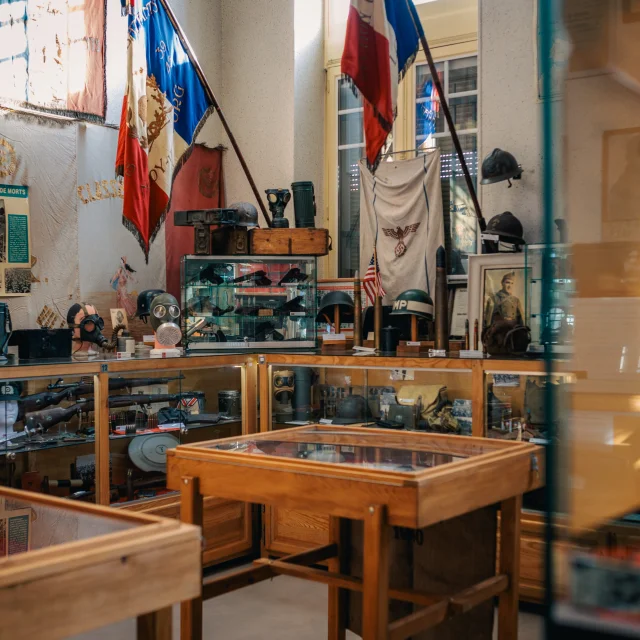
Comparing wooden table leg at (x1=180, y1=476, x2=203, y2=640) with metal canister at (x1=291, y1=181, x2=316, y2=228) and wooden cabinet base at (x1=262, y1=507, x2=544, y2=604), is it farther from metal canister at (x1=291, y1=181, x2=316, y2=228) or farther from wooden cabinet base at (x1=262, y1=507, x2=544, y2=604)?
metal canister at (x1=291, y1=181, x2=316, y2=228)

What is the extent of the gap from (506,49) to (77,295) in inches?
126

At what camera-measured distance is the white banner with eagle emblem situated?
5961mm

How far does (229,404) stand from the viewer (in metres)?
5.43

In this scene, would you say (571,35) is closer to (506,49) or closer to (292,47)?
(506,49)

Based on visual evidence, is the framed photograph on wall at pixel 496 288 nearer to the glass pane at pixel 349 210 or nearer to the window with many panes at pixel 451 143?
the window with many panes at pixel 451 143

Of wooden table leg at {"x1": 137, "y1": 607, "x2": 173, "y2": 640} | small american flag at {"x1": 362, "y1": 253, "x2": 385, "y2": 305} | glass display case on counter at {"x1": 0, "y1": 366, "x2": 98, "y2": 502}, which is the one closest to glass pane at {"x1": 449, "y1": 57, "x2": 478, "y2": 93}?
small american flag at {"x1": 362, "y1": 253, "x2": 385, "y2": 305}

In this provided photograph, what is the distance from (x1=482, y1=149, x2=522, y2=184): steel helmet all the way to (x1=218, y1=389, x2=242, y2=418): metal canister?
2062 millimetres

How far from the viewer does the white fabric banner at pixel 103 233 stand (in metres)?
5.73

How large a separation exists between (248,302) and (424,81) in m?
2.14

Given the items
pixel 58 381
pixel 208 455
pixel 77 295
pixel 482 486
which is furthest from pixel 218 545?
pixel 482 486

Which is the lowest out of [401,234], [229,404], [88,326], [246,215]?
[229,404]

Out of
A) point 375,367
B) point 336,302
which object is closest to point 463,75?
point 336,302

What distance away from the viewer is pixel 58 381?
453 cm

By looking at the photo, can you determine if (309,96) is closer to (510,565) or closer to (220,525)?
(220,525)
